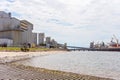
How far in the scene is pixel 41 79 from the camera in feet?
59.0

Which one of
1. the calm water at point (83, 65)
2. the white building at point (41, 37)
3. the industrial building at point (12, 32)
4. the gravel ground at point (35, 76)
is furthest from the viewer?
the white building at point (41, 37)

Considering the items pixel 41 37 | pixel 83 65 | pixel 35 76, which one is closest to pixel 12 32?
pixel 41 37

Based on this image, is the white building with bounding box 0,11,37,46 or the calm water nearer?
the calm water

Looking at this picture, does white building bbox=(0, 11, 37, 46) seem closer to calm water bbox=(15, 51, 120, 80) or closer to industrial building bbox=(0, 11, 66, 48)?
industrial building bbox=(0, 11, 66, 48)

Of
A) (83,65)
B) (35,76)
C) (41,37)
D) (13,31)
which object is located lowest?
(83,65)

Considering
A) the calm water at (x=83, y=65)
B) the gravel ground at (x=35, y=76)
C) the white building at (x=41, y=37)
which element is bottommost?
the calm water at (x=83, y=65)

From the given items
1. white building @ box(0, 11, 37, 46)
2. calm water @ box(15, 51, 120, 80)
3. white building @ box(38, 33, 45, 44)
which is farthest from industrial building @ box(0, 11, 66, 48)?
calm water @ box(15, 51, 120, 80)

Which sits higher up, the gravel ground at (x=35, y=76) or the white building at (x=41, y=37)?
the white building at (x=41, y=37)

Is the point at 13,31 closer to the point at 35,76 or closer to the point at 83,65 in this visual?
the point at 83,65

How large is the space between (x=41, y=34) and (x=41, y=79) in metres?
173

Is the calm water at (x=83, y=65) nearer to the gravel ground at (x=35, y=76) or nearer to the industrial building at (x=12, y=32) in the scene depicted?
the gravel ground at (x=35, y=76)

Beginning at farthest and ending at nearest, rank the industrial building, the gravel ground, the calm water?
the industrial building < the calm water < the gravel ground

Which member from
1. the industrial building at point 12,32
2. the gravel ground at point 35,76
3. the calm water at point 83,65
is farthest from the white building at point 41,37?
the gravel ground at point 35,76

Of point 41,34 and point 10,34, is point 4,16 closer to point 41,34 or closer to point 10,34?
point 10,34
